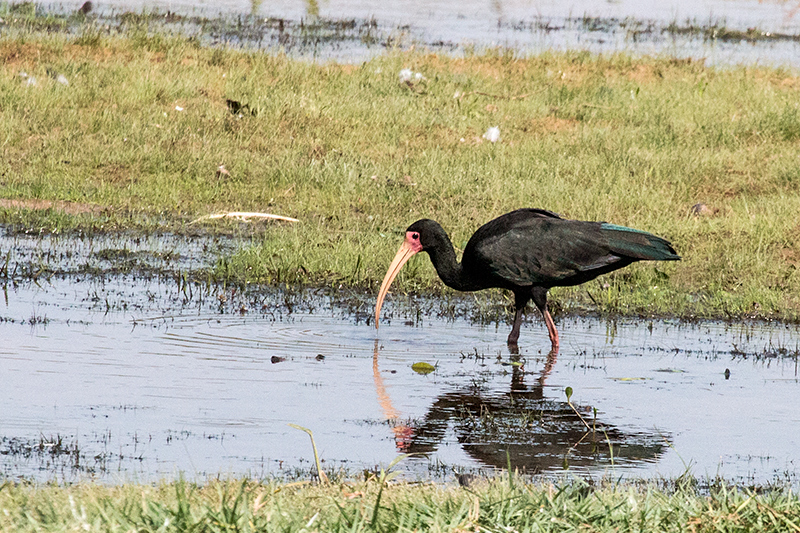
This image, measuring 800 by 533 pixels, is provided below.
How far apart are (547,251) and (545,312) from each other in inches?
15.6

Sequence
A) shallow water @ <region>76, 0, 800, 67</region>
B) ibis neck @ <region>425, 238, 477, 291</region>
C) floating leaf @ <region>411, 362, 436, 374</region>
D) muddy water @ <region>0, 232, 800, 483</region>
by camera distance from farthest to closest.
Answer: shallow water @ <region>76, 0, 800, 67</region>
ibis neck @ <region>425, 238, 477, 291</region>
floating leaf @ <region>411, 362, 436, 374</region>
muddy water @ <region>0, 232, 800, 483</region>

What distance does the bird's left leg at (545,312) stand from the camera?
7.74 meters

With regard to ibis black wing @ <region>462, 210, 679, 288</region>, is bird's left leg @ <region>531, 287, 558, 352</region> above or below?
below

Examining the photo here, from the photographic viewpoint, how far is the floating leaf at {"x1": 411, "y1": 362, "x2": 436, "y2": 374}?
276 inches

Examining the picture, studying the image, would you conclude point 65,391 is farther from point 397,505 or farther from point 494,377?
point 397,505

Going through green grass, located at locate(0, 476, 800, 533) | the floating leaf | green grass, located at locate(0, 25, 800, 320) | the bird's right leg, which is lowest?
the floating leaf

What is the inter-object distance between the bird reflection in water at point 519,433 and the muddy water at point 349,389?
0.6 inches

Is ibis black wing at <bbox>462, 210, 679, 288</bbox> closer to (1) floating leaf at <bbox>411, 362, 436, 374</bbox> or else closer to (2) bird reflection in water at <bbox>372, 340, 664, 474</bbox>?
(1) floating leaf at <bbox>411, 362, 436, 374</bbox>

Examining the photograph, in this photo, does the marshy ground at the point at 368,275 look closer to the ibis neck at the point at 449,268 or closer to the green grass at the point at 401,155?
the green grass at the point at 401,155

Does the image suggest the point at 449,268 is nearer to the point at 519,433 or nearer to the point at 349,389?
the point at 349,389

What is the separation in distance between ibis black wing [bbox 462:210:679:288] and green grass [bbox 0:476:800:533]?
12.6ft

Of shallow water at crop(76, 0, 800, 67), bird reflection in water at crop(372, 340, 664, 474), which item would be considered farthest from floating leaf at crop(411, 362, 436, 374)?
shallow water at crop(76, 0, 800, 67)

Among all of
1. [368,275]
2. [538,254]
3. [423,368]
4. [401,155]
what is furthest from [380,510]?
[401,155]

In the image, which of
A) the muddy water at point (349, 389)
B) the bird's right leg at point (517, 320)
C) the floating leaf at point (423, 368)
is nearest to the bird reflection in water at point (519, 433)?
the muddy water at point (349, 389)
